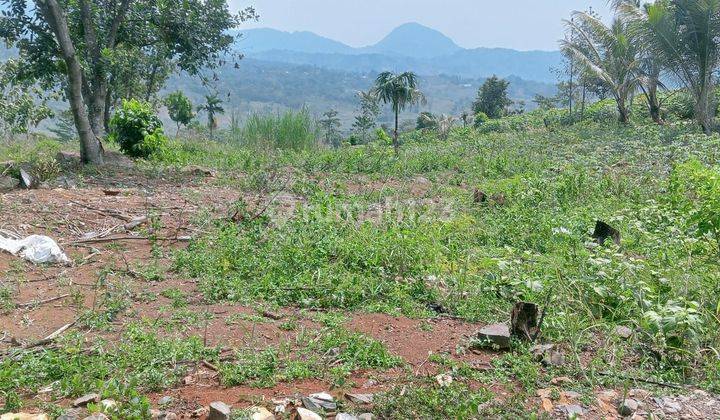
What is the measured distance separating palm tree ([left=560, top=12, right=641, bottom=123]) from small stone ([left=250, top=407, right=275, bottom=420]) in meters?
19.0

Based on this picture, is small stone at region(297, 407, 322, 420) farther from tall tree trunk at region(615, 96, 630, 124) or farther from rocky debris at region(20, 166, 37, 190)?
tall tree trunk at region(615, 96, 630, 124)

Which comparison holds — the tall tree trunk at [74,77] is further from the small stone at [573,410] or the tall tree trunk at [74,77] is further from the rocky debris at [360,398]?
the small stone at [573,410]

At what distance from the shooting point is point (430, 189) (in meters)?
10.3

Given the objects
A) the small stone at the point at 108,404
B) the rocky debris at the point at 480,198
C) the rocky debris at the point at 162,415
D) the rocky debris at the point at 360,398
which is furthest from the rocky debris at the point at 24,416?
the rocky debris at the point at 480,198

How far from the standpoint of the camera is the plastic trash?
522 centimetres

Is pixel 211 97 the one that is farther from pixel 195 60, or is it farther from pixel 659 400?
pixel 659 400

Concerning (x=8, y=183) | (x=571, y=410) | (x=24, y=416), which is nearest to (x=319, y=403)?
(x=571, y=410)

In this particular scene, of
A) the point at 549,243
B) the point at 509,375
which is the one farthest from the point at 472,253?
the point at 509,375

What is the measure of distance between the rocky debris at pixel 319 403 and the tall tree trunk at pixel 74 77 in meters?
8.30

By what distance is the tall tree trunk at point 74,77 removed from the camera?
30.6ft


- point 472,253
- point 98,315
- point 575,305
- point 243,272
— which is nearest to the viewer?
point 98,315

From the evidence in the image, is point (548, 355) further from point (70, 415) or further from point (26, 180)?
point (26, 180)

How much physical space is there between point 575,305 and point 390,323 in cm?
134

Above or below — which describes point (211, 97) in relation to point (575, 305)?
above
